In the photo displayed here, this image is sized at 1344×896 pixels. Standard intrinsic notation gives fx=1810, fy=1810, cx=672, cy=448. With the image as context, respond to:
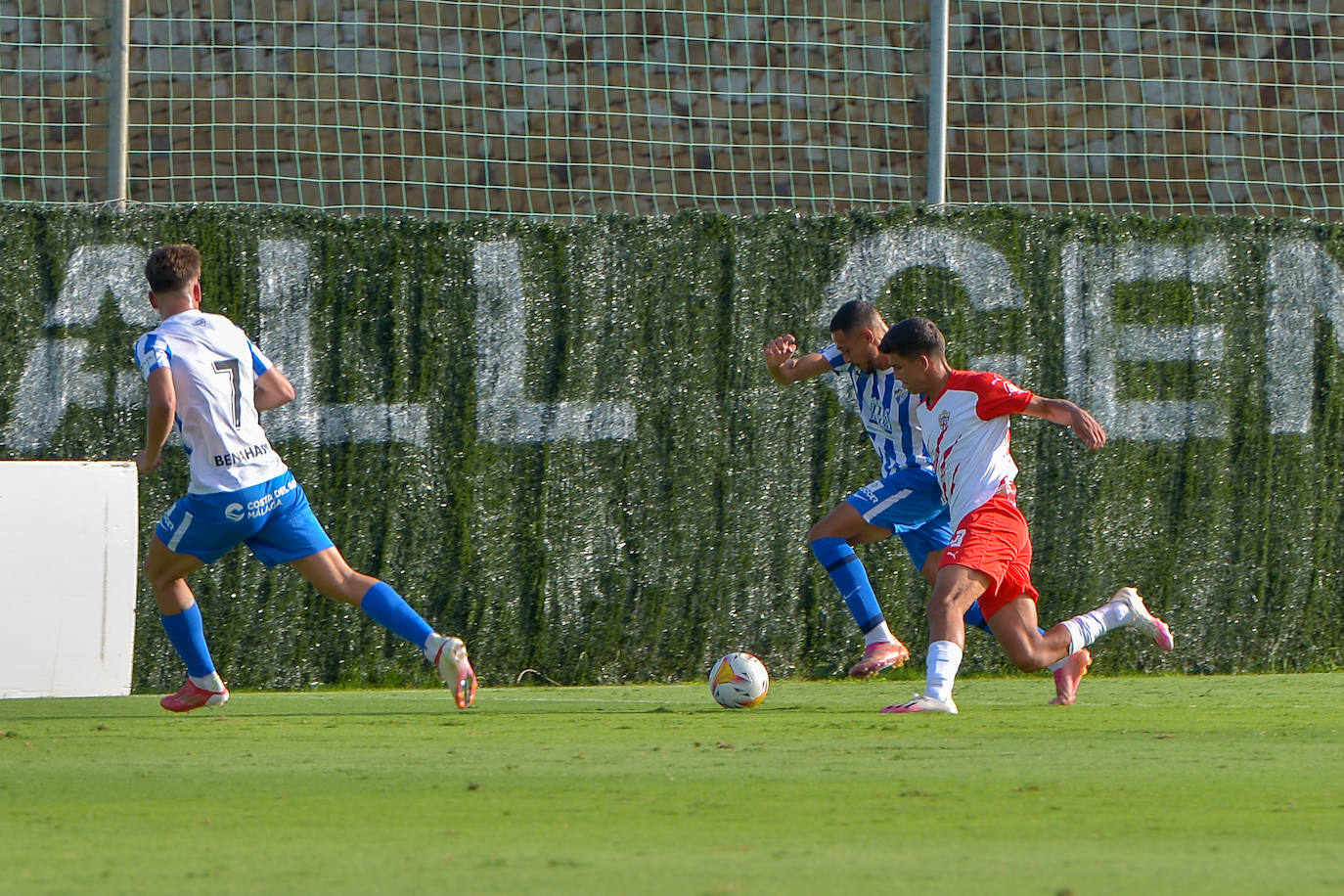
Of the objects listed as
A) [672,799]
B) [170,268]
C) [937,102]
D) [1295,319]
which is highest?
[937,102]

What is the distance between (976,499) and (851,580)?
1.20 metres

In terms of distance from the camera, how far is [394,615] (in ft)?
22.9

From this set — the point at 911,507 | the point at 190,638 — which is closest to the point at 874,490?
the point at 911,507

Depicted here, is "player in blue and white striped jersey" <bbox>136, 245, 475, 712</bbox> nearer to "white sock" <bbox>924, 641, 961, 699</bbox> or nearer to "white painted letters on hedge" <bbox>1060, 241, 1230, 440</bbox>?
"white sock" <bbox>924, 641, 961, 699</bbox>

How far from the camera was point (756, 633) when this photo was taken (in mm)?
9719

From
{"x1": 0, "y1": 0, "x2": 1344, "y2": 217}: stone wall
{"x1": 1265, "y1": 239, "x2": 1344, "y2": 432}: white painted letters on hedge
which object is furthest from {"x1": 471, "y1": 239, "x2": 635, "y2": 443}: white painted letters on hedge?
{"x1": 1265, "y1": 239, "x2": 1344, "y2": 432}: white painted letters on hedge

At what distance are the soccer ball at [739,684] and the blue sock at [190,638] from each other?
82.3 inches

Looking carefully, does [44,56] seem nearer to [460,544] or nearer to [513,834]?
[460,544]

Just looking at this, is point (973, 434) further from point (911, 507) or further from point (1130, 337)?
point (1130, 337)

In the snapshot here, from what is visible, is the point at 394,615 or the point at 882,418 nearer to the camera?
the point at 394,615

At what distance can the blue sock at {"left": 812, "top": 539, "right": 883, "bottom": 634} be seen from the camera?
27.4ft

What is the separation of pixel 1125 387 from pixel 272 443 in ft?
15.4

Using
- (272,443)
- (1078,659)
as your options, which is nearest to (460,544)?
(272,443)

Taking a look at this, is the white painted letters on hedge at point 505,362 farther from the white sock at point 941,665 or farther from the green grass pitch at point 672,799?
the white sock at point 941,665
